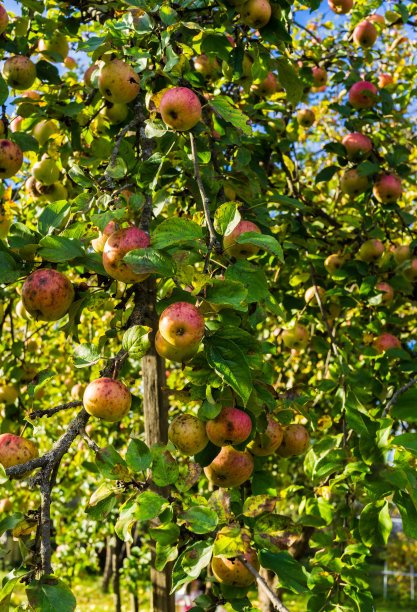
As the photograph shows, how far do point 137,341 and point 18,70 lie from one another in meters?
1.57

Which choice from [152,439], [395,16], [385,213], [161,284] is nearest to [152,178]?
→ [161,284]

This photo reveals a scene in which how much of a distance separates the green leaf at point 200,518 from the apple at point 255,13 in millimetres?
1500

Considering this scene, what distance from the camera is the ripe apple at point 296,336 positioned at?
2.91 m

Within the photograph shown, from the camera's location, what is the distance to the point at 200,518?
3.81 ft

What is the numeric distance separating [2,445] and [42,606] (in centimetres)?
52

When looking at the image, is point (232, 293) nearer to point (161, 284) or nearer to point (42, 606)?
point (161, 284)

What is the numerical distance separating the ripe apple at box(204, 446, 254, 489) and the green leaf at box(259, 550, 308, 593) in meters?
0.22

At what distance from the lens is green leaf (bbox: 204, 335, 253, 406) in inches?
41.0

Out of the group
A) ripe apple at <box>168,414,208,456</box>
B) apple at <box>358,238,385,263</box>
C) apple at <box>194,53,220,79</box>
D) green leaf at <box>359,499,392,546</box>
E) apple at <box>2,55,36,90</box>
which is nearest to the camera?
ripe apple at <box>168,414,208,456</box>

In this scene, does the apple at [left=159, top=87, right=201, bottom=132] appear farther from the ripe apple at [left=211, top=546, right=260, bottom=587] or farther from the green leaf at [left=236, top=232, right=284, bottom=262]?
the ripe apple at [left=211, top=546, right=260, bottom=587]

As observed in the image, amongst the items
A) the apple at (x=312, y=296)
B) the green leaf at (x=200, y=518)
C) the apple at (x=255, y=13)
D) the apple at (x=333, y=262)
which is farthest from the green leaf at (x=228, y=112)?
the apple at (x=333, y=262)

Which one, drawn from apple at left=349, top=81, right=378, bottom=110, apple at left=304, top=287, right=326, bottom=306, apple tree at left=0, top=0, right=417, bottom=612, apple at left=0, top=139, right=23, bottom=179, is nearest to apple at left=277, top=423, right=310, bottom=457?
apple tree at left=0, top=0, right=417, bottom=612

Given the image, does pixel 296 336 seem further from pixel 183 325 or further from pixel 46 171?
pixel 183 325

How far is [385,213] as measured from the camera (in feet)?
10.0
